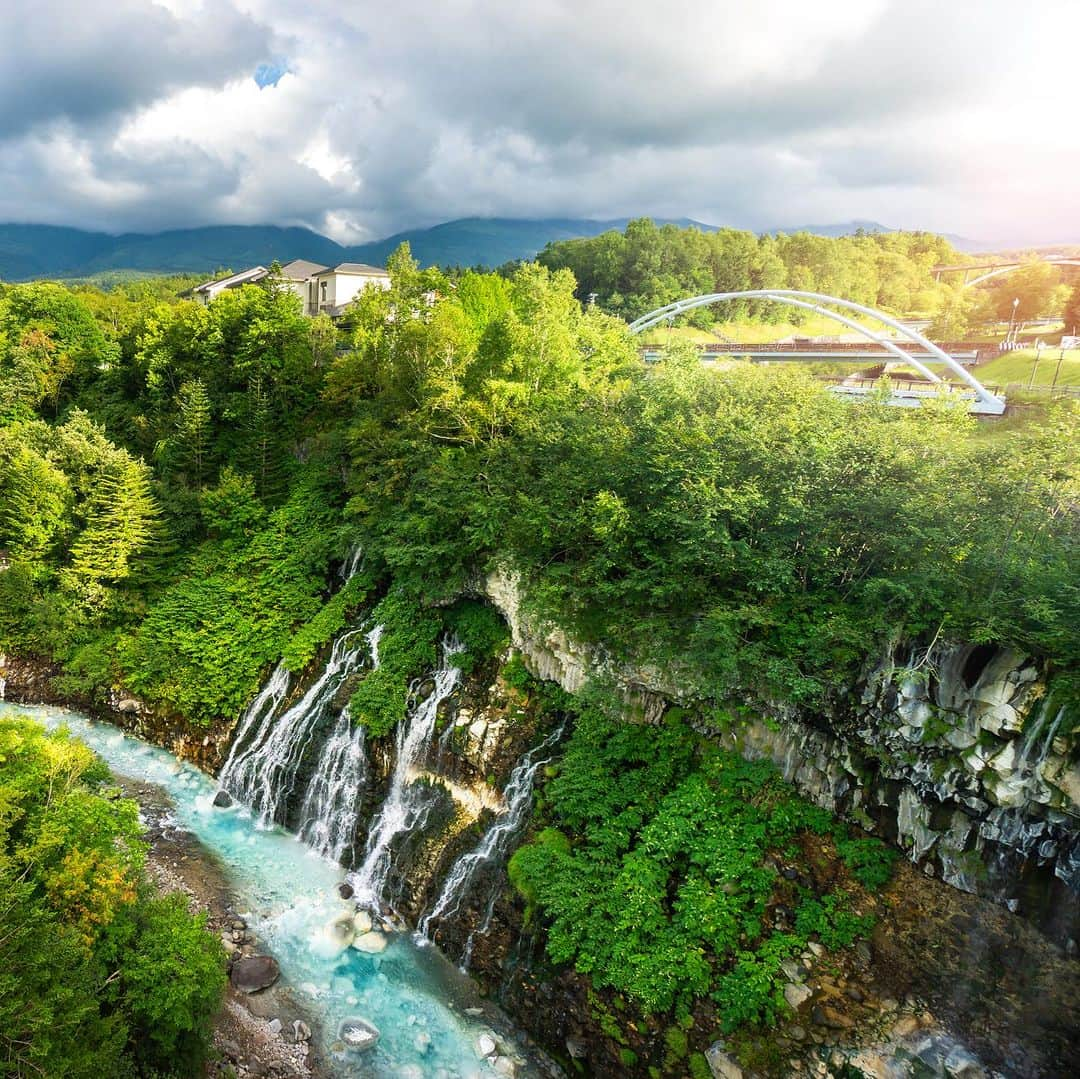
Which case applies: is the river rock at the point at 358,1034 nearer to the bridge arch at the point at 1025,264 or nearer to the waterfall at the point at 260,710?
the waterfall at the point at 260,710

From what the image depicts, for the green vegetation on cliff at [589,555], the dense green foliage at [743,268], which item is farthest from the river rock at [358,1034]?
the dense green foliage at [743,268]

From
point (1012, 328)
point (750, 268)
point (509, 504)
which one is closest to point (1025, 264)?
point (1012, 328)

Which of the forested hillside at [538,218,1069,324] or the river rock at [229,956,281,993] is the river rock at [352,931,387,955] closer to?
the river rock at [229,956,281,993]

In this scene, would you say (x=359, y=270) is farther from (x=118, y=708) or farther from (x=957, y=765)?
(x=957, y=765)

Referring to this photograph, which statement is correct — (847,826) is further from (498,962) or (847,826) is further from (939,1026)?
(498,962)

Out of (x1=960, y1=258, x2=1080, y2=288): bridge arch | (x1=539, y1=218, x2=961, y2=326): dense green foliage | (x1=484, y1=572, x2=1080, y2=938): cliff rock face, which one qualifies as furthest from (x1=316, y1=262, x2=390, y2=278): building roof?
(x1=484, y1=572, x2=1080, y2=938): cliff rock face
